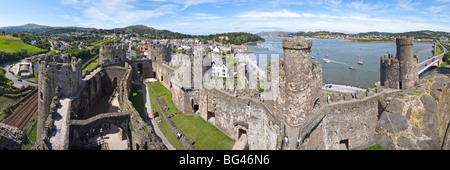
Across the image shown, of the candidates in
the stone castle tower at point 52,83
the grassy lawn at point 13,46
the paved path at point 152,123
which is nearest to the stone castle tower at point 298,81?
the paved path at point 152,123

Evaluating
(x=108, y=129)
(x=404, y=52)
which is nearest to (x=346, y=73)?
(x=404, y=52)

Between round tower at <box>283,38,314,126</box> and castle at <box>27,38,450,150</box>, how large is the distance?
0.04m

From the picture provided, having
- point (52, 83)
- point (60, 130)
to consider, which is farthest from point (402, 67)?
point (52, 83)

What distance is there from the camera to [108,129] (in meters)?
17.4

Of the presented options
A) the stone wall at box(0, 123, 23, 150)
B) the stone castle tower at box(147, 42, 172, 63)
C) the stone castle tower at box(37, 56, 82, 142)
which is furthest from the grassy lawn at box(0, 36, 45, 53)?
the stone wall at box(0, 123, 23, 150)

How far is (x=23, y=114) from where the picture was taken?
30.6 m

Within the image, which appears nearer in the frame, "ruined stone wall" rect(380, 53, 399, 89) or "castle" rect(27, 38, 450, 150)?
"castle" rect(27, 38, 450, 150)

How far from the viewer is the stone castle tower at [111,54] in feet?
98.4

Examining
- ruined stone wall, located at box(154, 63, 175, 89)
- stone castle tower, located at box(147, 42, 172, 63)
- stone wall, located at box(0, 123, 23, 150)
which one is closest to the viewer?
stone wall, located at box(0, 123, 23, 150)

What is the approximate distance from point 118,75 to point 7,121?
14.8 m

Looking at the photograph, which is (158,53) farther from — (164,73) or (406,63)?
(406,63)

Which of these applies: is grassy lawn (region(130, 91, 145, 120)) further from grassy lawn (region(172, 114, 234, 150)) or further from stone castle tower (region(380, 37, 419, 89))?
stone castle tower (region(380, 37, 419, 89))

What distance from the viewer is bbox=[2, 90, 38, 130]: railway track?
27422mm

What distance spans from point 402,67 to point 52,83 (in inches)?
972
